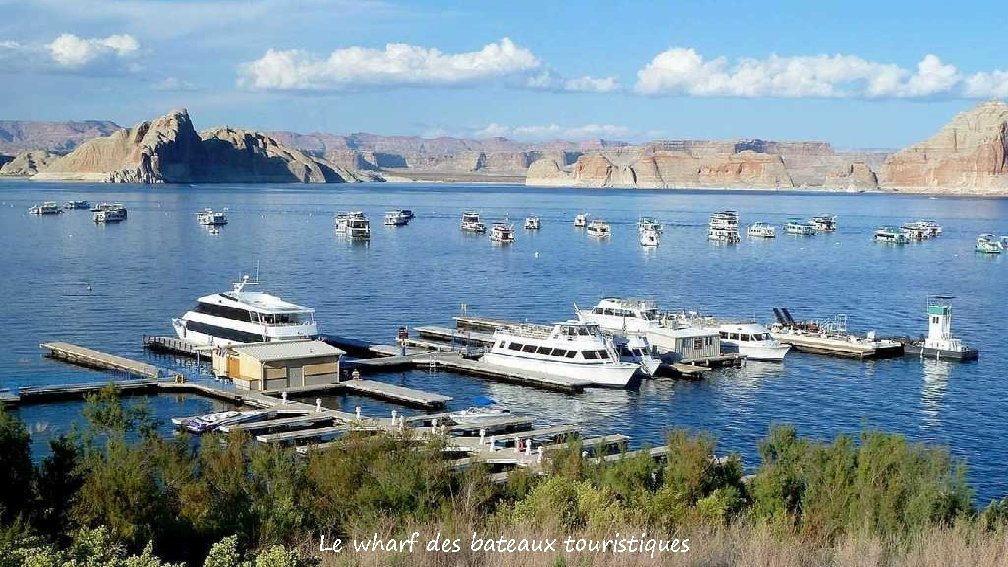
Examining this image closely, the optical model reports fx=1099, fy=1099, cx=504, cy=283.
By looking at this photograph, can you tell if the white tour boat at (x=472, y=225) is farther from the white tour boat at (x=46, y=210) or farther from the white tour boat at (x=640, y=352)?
the white tour boat at (x=640, y=352)

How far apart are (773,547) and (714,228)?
126029 millimetres

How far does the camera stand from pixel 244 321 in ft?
162

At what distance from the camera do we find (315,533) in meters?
19.6

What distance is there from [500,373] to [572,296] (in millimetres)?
30204

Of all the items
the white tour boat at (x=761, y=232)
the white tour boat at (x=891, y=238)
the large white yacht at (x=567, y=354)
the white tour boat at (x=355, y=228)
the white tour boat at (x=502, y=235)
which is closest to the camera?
the large white yacht at (x=567, y=354)

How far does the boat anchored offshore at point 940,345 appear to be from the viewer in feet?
175

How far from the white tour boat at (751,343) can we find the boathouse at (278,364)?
1973 centimetres

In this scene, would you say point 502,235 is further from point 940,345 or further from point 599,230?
point 940,345

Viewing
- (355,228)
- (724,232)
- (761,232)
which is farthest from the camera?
(761,232)

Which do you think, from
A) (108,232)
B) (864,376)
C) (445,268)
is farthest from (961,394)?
(108,232)

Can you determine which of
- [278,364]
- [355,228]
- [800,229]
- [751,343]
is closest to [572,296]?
[751,343]

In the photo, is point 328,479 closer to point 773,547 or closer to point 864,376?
point 773,547

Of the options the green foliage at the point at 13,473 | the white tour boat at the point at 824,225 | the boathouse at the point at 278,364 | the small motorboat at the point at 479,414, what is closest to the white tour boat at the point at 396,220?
the white tour boat at the point at 824,225

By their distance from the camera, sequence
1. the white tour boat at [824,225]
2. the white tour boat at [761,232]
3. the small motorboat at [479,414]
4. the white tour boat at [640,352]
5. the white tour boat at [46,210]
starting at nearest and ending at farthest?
the small motorboat at [479,414] < the white tour boat at [640,352] < the white tour boat at [761,232] < the white tour boat at [824,225] < the white tour boat at [46,210]
